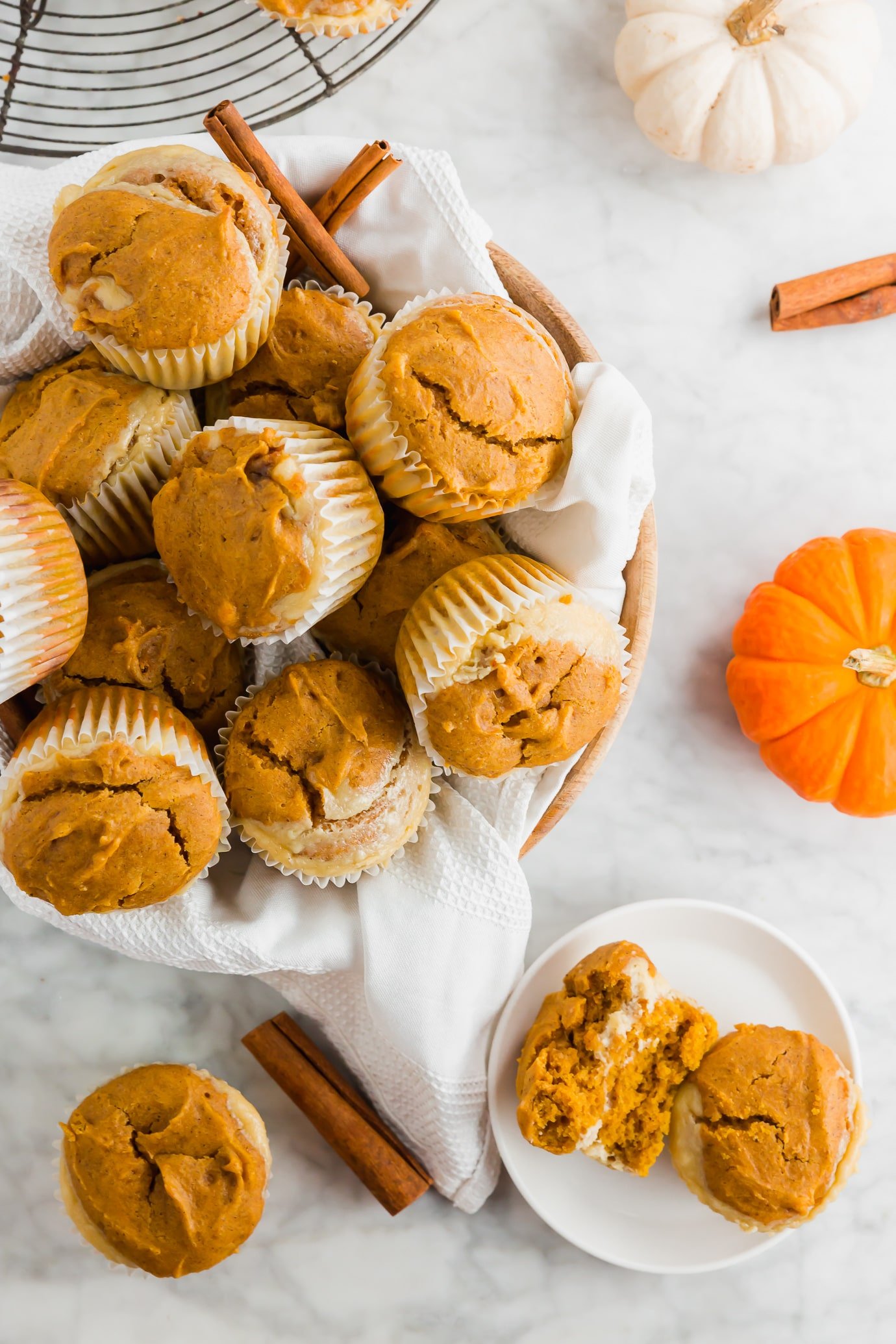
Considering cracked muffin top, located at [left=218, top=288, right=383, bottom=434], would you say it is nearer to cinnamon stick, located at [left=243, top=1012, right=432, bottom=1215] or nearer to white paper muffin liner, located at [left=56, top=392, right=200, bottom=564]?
white paper muffin liner, located at [left=56, top=392, right=200, bottom=564]

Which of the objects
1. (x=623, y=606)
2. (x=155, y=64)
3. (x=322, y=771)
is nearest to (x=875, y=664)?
(x=623, y=606)

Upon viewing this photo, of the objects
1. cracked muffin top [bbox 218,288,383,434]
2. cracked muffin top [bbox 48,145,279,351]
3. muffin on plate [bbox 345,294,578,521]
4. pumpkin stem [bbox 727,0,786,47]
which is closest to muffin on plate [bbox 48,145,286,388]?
cracked muffin top [bbox 48,145,279,351]

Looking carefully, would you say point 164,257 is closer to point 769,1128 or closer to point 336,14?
point 336,14

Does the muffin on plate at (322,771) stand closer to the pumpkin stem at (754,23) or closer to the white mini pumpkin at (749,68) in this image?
the white mini pumpkin at (749,68)

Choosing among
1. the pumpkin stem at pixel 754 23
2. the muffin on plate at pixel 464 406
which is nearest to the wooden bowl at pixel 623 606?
the muffin on plate at pixel 464 406

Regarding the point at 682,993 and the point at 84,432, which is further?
the point at 682,993
